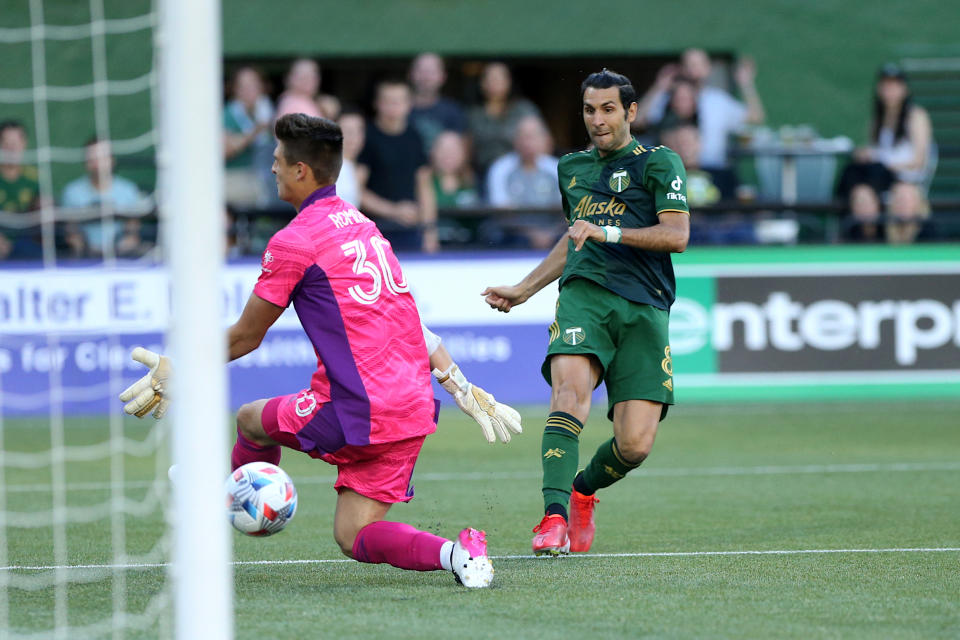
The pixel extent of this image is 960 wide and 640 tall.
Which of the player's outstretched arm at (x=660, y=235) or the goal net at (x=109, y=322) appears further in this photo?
the player's outstretched arm at (x=660, y=235)

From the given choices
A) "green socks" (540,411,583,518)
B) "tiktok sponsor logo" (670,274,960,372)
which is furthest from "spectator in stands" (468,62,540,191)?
"green socks" (540,411,583,518)

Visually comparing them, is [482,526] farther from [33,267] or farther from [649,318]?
[33,267]

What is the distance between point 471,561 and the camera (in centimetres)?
516

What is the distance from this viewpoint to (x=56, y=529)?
276 inches

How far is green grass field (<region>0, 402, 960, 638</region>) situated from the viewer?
466 cm

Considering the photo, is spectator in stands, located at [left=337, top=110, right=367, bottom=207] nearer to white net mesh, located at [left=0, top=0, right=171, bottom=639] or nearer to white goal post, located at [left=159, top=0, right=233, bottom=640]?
white net mesh, located at [left=0, top=0, right=171, bottom=639]

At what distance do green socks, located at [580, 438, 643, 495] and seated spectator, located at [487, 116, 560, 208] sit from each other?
7.72 m

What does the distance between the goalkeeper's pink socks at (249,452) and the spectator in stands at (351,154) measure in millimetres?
7376

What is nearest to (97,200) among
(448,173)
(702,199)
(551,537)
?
(448,173)

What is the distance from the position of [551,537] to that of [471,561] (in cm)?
96

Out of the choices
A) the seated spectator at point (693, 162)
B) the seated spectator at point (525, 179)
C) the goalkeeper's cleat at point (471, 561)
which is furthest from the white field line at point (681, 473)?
the seated spectator at point (525, 179)

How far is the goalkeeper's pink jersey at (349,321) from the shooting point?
5289 mm

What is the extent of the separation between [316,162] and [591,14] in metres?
12.7

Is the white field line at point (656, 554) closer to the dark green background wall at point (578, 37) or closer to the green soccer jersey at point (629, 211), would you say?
the green soccer jersey at point (629, 211)
